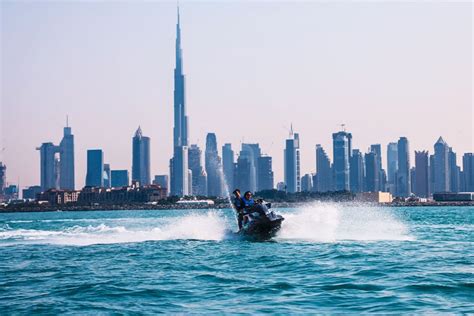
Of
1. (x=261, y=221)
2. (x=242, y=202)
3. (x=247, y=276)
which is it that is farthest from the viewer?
(x=242, y=202)

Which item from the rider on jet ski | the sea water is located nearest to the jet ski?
the rider on jet ski

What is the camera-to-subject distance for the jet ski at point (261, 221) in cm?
3450

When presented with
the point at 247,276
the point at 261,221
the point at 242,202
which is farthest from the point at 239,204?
the point at 247,276

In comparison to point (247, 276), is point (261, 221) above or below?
above

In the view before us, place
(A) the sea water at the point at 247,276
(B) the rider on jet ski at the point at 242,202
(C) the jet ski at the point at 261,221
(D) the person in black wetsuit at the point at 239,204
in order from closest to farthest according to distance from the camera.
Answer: (A) the sea water at the point at 247,276 < (C) the jet ski at the point at 261,221 < (B) the rider on jet ski at the point at 242,202 < (D) the person in black wetsuit at the point at 239,204

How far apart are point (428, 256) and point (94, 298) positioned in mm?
12670

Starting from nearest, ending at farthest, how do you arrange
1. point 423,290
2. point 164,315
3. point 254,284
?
point 164,315
point 423,290
point 254,284

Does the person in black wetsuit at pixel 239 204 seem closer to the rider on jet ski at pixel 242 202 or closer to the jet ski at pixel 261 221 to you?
the rider on jet ski at pixel 242 202

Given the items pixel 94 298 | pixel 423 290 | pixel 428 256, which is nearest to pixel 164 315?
pixel 94 298

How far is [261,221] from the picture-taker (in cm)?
3456

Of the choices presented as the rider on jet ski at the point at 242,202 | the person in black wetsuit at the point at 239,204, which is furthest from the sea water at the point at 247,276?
the rider on jet ski at the point at 242,202

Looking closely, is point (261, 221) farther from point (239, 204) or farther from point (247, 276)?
point (247, 276)

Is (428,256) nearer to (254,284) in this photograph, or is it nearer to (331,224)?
(254,284)

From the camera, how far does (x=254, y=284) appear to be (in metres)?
20.5
